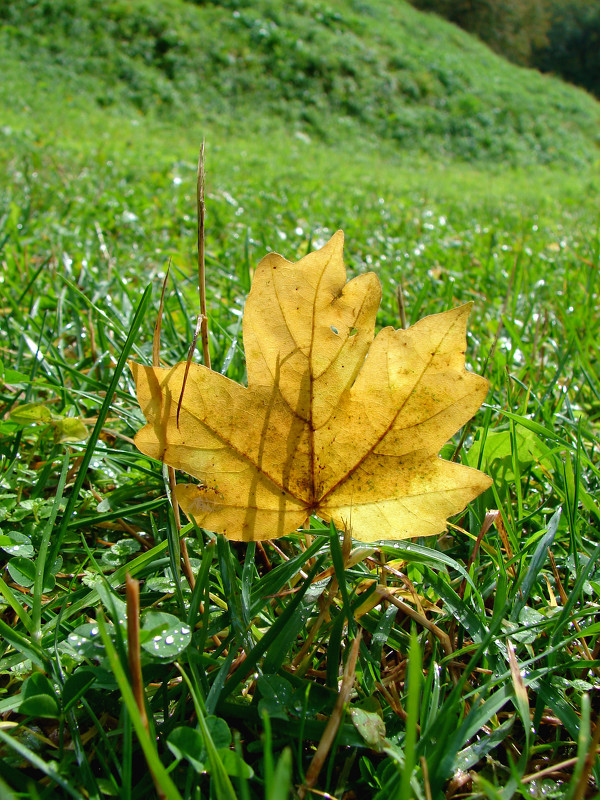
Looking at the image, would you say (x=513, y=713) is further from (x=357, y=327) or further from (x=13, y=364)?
(x=13, y=364)

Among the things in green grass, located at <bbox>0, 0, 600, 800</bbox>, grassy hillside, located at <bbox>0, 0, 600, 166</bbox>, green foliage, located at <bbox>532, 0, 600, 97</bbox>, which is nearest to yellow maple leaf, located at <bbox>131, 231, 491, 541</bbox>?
green grass, located at <bbox>0, 0, 600, 800</bbox>

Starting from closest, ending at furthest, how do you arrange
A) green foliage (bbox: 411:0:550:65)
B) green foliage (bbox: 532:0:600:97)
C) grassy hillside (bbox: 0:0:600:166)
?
grassy hillside (bbox: 0:0:600:166)
green foliage (bbox: 411:0:550:65)
green foliage (bbox: 532:0:600:97)

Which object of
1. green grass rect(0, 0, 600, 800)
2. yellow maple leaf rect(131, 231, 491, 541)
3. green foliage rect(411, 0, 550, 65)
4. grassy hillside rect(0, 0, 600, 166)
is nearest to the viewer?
green grass rect(0, 0, 600, 800)

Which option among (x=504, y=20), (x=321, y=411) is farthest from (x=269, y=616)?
(x=504, y=20)

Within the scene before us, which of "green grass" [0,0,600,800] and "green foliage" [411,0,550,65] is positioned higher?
"green foliage" [411,0,550,65]

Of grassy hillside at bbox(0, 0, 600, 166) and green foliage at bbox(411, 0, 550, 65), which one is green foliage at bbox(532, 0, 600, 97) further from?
grassy hillside at bbox(0, 0, 600, 166)

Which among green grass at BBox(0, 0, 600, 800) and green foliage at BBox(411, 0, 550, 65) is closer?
green grass at BBox(0, 0, 600, 800)

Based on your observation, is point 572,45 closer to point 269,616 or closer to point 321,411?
point 321,411

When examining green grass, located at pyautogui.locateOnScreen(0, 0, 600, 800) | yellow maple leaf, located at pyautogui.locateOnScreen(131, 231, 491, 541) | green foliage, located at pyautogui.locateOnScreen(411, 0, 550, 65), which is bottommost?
green grass, located at pyautogui.locateOnScreen(0, 0, 600, 800)
